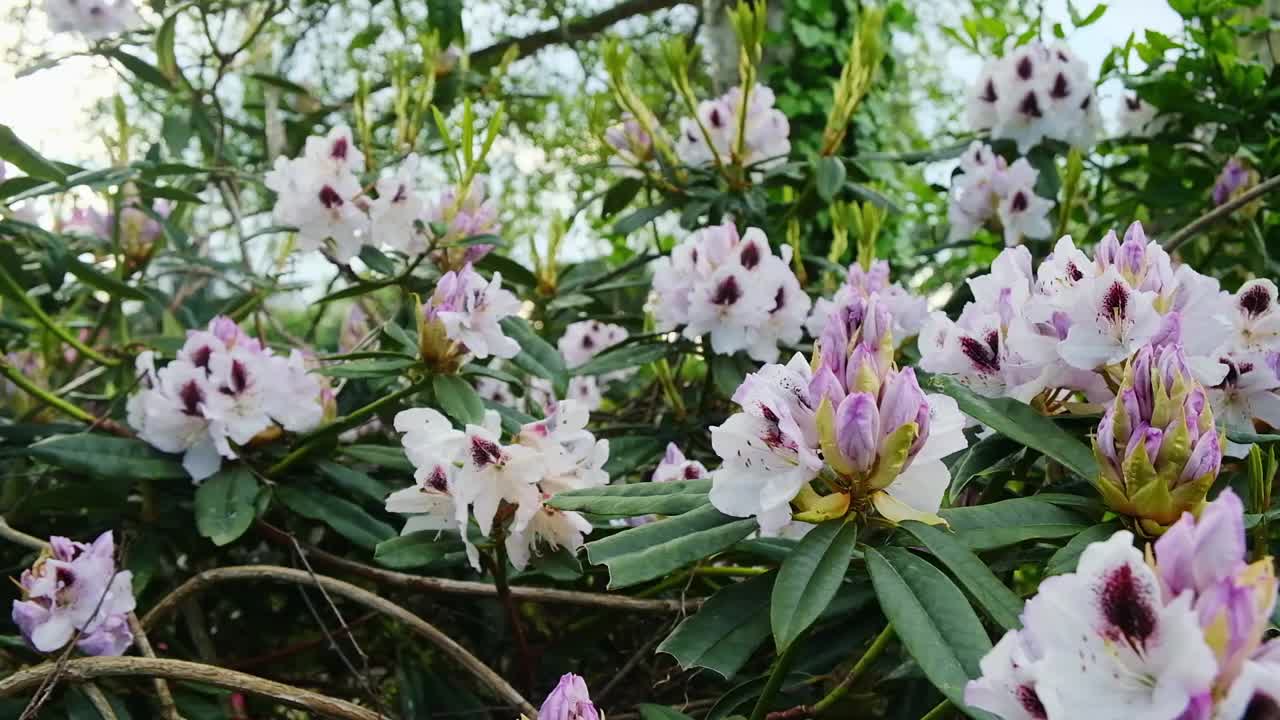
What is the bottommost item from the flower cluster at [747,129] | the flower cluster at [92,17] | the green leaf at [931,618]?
the green leaf at [931,618]

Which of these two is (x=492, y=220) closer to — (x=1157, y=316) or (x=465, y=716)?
(x=465, y=716)

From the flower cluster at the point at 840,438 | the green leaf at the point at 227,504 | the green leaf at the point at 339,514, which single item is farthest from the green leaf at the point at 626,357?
the flower cluster at the point at 840,438

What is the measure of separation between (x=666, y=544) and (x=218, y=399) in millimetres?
815

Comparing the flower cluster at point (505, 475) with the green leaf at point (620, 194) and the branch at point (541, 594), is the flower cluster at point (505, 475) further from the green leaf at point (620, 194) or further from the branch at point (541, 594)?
the green leaf at point (620, 194)

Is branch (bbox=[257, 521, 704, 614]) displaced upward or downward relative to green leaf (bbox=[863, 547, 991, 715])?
downward

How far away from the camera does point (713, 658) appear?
0.73 meters

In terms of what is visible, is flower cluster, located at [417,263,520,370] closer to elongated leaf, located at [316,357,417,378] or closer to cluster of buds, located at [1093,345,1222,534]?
elongated leaf, located at [316,357,417,378]

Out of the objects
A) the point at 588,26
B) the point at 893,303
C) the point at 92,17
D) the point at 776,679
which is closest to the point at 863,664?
the point at 776,679

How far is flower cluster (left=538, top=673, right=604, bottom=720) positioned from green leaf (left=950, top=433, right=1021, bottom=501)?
1.10ft

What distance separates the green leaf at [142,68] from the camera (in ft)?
7.29

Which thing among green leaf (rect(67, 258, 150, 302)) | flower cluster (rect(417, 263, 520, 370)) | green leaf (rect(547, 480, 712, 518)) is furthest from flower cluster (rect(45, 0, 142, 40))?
green leaf (rect(547, 480, 712, 518))

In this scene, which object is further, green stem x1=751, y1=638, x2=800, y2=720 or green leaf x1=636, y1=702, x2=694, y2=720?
green leaf x1=636, y1=702, x2=694, y2=720

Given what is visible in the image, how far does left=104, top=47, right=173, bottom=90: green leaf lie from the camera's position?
2.22 m

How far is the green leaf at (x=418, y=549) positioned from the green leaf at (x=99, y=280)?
845mm
